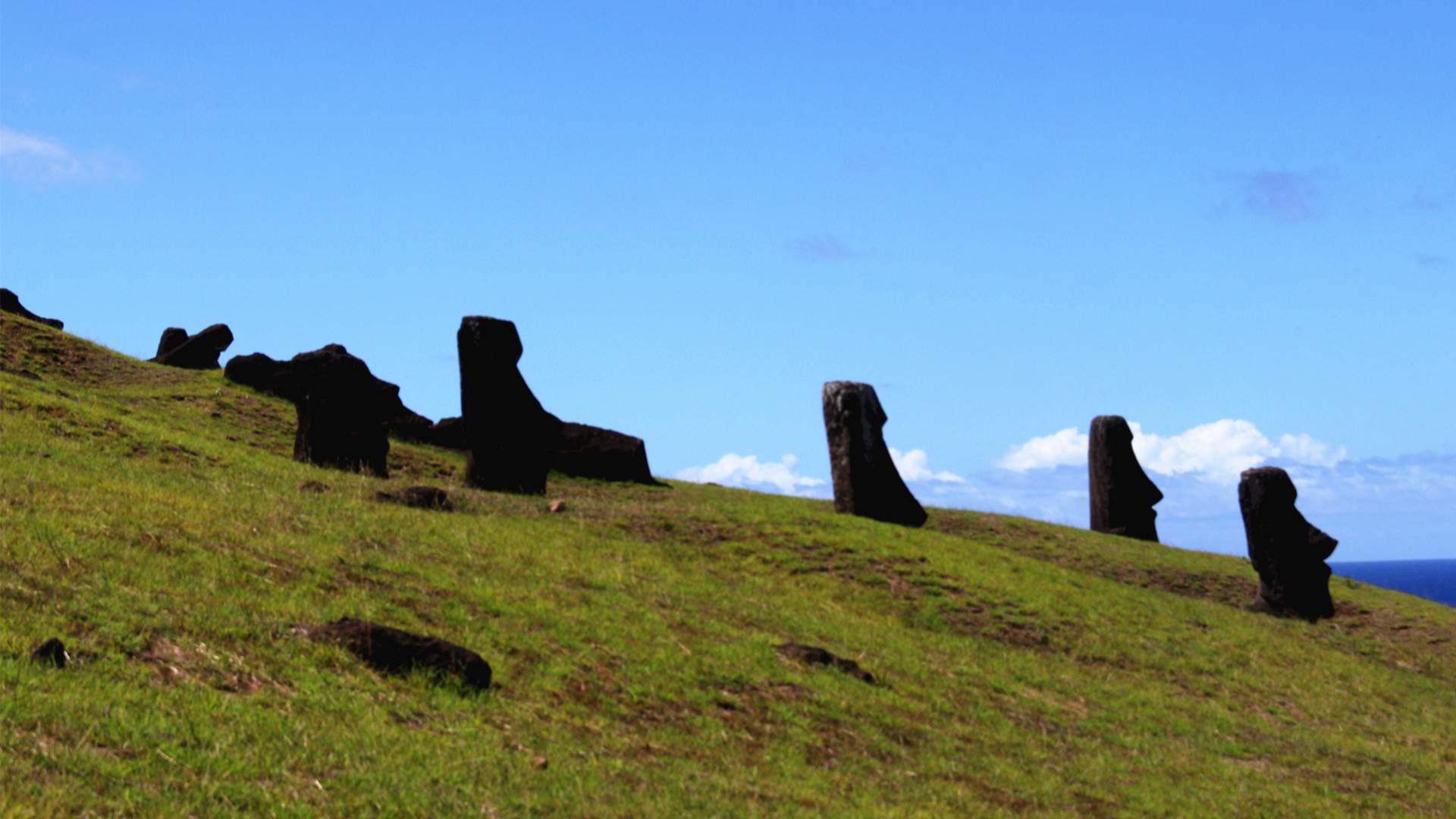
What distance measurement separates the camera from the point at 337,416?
30.7 m

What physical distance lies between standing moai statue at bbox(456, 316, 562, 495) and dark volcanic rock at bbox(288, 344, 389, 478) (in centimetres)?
239

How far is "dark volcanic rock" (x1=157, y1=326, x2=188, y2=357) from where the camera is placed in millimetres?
50656

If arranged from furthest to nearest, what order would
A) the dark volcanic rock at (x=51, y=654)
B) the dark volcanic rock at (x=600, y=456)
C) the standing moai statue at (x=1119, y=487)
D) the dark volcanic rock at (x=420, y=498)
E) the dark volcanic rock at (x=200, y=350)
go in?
the dark volcanic rock at (x=200, y=350) → the standing moai statue at (x=1119, y=487) → the dark volcanic rock at (x=600, y=456) → the dark volcanic rock at (x=420, y=498) → the dark volcanic rock at (x=51, y=654)

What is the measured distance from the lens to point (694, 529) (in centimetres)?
2728

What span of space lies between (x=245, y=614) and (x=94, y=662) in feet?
7.71

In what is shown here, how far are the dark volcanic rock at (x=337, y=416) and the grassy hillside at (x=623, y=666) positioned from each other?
135 cm

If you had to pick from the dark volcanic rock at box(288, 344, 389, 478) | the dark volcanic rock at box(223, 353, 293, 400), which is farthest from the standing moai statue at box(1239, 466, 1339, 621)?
the dark volcanic rock at box(223, 353, 293, 400)

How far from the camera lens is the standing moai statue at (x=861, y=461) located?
3284 centimetres

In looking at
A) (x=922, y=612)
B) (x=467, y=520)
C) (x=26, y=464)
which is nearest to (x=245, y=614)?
(x=26, y=464)

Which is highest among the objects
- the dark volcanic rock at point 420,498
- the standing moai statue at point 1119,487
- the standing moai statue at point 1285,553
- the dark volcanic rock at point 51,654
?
the standing moai statue at point 1119,487

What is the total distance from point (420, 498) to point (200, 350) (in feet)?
94.1

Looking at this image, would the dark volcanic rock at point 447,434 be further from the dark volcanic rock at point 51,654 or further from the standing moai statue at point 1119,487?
the dark volcanic rock at point 51,654

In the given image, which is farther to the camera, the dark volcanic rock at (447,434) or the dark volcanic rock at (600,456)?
the dark volcanic rock at (447,434)

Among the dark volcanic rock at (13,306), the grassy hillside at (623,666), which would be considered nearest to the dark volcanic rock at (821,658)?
the grassy hillside at (623,666)
